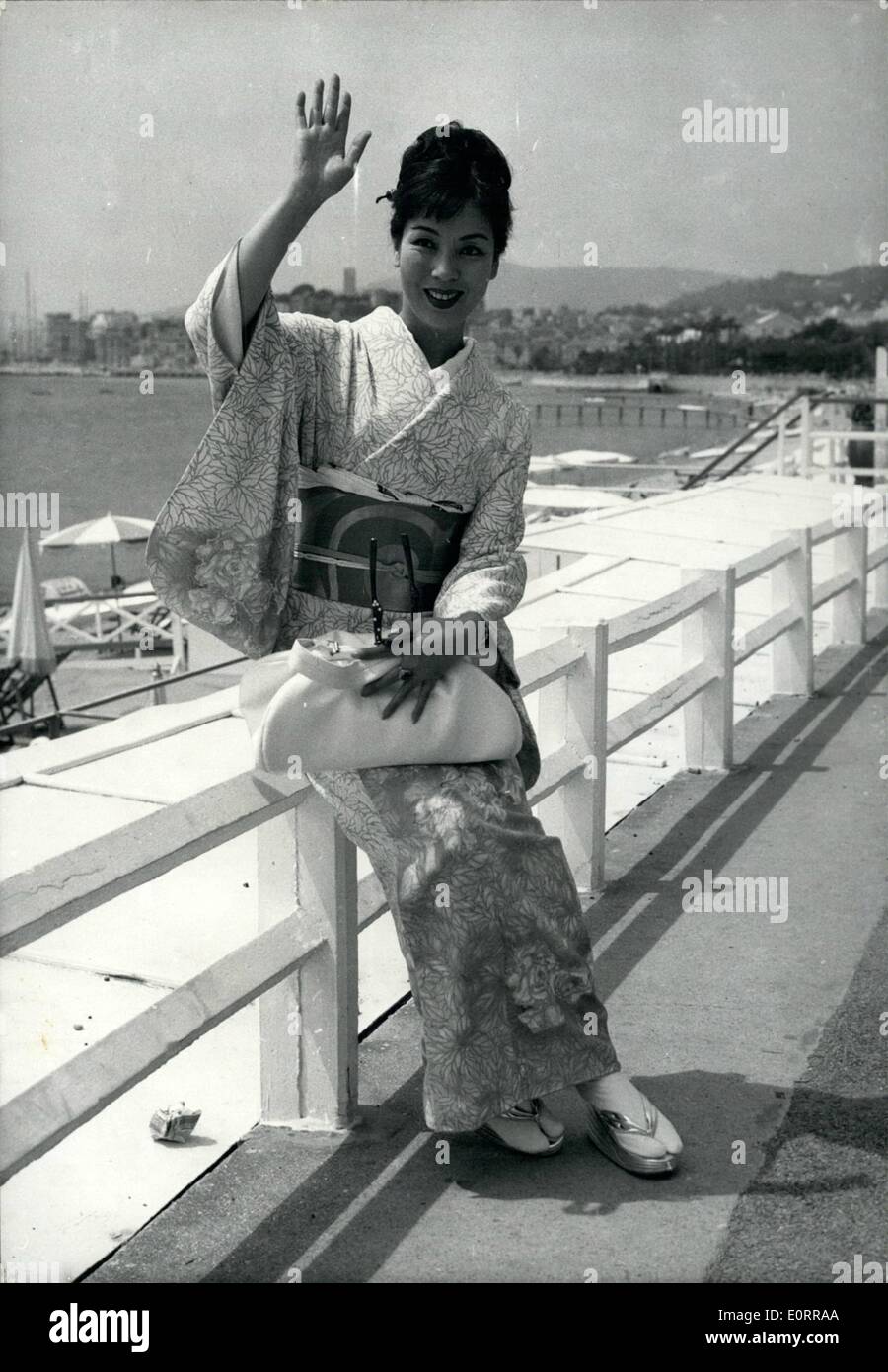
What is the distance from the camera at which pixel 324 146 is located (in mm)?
2455

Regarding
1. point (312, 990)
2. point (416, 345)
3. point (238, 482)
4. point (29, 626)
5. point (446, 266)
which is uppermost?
point (446, 266)

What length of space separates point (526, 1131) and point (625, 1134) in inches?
7.4

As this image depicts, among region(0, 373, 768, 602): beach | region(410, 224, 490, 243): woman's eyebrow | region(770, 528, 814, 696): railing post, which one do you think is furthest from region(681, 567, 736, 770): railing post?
region(0, 373, 768, 602): beach

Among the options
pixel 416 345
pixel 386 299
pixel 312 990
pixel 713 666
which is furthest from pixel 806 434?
pixel 312 990

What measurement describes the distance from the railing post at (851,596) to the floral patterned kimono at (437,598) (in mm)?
5874

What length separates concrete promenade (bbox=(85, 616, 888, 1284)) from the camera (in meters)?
2.57

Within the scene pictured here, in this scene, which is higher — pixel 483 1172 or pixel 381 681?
pixel 381 681

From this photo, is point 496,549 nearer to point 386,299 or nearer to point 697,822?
point 386,299

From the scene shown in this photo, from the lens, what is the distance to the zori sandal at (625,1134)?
2830 millimetres

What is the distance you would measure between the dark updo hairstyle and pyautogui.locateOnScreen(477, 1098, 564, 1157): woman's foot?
166 centimetres

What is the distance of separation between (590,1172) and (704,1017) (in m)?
0.85

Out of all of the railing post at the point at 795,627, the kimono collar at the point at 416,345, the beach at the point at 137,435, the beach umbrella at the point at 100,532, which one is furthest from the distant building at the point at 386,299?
the beach at the point at 137,435
